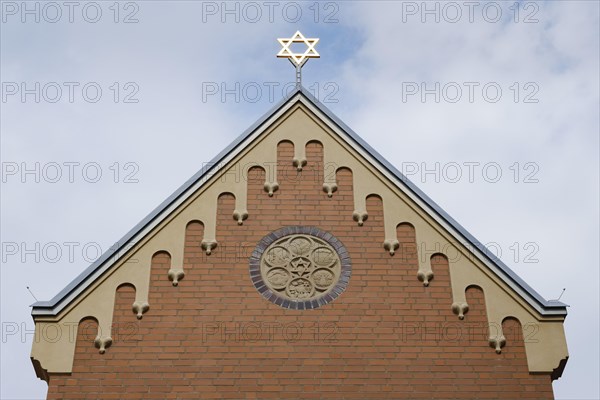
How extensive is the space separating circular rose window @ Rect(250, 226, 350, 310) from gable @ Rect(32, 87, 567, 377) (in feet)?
2.17

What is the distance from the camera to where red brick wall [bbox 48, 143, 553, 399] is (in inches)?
778

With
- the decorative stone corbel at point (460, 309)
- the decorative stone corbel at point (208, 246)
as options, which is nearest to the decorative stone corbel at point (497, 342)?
the decorative stone corbel at point (460, 309)

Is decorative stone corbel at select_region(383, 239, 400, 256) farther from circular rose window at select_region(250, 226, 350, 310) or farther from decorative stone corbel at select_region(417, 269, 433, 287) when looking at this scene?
circular rose window at select_region(250, 226, 350, 310)

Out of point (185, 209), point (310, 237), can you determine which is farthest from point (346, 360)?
point (185, 209)

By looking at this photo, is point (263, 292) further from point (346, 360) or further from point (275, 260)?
point (346, 360)

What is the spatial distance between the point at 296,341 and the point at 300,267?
4.93 ft

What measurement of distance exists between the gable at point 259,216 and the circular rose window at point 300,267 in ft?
2.17

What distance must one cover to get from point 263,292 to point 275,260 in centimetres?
69

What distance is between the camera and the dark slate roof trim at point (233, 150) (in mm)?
20531

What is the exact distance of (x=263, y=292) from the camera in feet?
68.1

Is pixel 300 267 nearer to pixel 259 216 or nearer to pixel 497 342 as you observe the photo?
pixel 259 216

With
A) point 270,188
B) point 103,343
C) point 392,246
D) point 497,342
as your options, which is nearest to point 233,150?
point 270,188

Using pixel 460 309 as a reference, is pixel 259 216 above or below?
above

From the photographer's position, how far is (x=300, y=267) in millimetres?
21078
